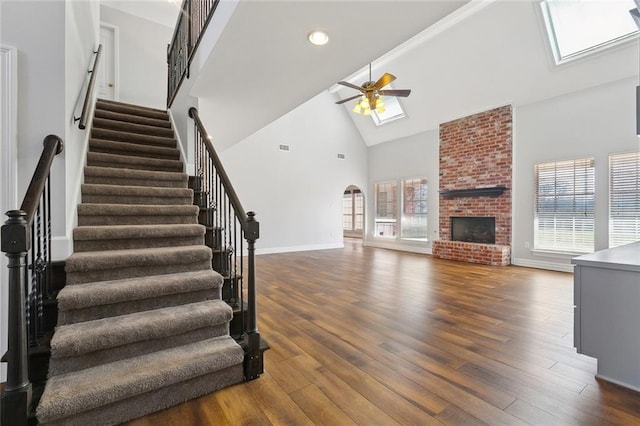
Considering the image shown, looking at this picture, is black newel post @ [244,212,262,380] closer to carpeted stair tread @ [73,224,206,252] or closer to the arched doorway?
carpeted stair tread @ [73,224,206,252]

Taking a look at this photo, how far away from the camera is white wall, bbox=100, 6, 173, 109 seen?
256 inches

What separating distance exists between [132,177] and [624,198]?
723cm

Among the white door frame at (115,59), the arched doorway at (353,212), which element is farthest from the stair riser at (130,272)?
the arched doorway at (353,212)

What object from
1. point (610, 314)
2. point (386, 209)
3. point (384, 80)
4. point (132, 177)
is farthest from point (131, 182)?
point (386, 209)

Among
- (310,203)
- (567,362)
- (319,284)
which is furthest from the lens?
(310,203)

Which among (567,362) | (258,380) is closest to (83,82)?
(258,380)

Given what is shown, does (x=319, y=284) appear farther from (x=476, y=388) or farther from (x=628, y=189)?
(x=628, y=189)

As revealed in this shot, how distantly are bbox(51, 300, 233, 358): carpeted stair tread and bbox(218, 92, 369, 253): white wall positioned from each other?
572 centimetres

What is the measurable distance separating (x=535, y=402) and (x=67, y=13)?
4224mm

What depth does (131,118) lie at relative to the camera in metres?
4.42

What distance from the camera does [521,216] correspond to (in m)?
6.33

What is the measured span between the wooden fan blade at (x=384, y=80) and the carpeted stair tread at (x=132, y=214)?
11.4ft

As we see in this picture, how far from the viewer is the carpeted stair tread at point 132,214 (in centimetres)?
271

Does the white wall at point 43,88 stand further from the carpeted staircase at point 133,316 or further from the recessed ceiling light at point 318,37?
the recessed ceiling light at point 318,37
